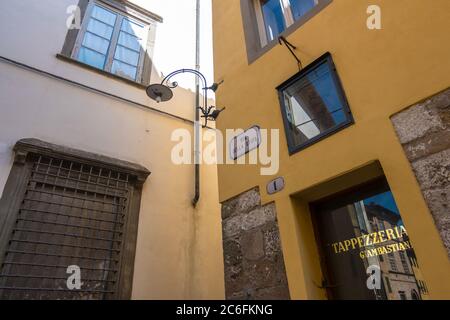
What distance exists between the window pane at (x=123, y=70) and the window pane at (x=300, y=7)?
9.65ft

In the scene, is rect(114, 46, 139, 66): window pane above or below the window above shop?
above

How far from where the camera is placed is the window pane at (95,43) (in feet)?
17.0

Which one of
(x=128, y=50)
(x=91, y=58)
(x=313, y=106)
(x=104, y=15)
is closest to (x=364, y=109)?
(x=313, y=106)

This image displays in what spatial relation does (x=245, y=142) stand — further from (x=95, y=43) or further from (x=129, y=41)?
(x=129, y=41)

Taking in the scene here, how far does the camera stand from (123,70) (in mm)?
5316

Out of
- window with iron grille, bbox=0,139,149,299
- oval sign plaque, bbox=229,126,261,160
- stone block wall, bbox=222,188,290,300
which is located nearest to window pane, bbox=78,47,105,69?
window with iron grille, bbox=0,139,149,299

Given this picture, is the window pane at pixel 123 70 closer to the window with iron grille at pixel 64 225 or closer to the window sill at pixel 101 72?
the window sill at pixel 101 72

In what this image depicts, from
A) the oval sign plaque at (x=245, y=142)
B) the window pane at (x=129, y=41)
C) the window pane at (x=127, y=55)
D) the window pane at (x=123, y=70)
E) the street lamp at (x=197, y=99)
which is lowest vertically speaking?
the oval sign plaque at (x=245, y=142)

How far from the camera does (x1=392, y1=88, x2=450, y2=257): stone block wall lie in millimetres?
1802

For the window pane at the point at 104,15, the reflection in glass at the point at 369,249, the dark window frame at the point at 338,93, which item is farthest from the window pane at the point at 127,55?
the reflection in glass at the point at 369,249

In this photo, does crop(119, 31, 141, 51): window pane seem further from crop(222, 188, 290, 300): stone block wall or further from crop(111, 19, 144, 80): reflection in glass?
crop(222, 188, 290, 300): stone block wall

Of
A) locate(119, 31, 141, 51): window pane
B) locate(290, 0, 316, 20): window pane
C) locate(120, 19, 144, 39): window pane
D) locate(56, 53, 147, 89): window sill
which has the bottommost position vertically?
locate(290, 0, 316, 20): window pane

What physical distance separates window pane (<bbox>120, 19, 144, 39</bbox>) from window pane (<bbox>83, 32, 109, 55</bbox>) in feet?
2.06
